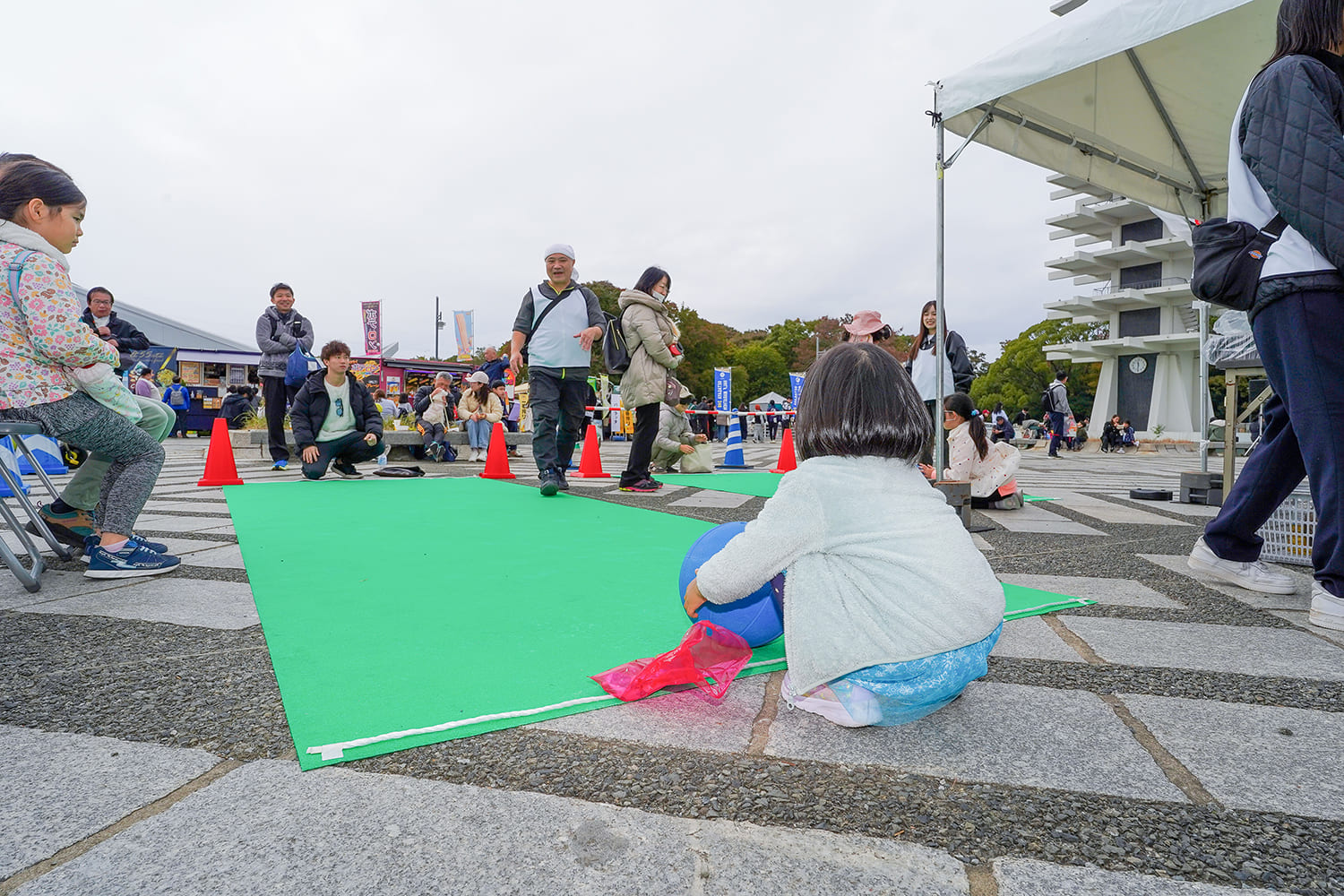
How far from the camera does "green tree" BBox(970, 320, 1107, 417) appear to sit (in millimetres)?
50812

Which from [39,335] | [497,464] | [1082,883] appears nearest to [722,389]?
[497,464]

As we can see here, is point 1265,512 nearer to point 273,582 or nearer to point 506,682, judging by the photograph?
point 506,682

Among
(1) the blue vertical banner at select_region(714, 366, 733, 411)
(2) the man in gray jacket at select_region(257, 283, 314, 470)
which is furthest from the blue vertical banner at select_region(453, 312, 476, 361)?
(2) the man in gray jacket at select_region(257, 283, 314, 470)

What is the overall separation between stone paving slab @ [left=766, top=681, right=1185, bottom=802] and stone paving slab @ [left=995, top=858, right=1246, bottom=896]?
0.24 m

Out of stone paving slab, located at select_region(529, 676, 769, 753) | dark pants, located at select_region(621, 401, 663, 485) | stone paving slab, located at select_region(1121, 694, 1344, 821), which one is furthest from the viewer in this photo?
dark pants, located at select_region(621, 401, 663, 485)

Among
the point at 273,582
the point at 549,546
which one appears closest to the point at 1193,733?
the point at 549,546

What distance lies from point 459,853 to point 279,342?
23.3ft

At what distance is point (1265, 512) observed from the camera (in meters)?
2.54

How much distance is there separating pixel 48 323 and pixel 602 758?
2.51 meters

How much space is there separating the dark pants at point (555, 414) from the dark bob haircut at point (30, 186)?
10.1 ft

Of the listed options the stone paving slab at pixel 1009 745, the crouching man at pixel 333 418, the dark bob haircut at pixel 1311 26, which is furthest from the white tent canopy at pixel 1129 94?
the crouching man at pixel 333 418

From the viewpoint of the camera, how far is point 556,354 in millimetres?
5449

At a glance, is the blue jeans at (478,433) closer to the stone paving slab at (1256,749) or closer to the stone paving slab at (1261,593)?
the stone paving slab at (1261,593)

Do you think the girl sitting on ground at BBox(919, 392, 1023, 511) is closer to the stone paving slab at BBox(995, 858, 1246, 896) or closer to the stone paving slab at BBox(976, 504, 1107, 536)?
the stone paving slab at BBox(976, 504, 1107, 536)
